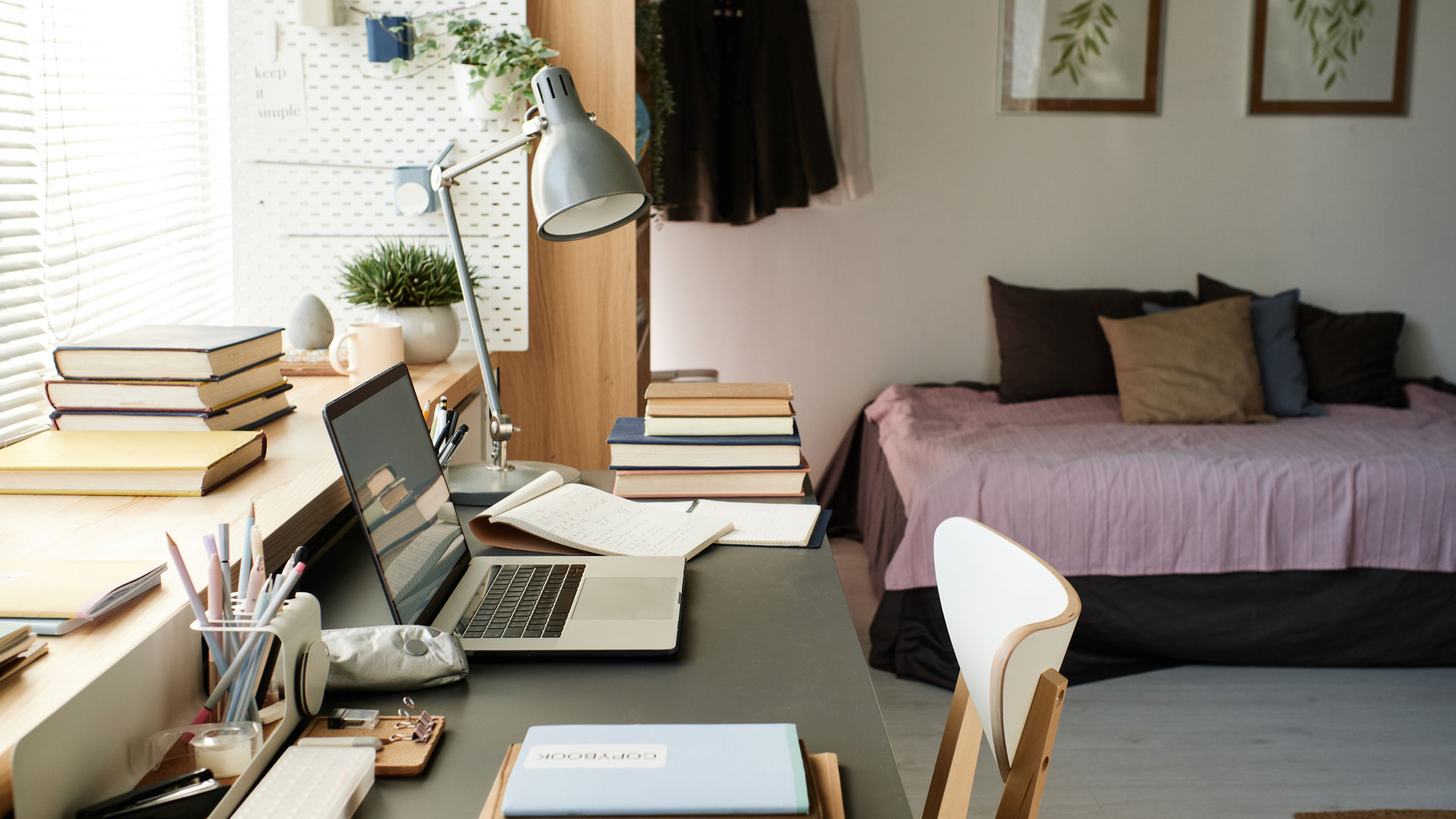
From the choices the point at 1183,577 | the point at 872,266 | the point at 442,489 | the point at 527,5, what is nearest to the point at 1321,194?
the point at 872,266

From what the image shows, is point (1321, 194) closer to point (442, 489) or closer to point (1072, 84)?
point (1072, 84)

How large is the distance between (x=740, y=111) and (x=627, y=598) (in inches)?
107

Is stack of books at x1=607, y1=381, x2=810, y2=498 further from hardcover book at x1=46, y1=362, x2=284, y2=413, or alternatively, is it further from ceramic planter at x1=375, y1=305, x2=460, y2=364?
ceramic planter at x1=375, y1=305, x2=460, y2=364

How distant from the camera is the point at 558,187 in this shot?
1.22 metres

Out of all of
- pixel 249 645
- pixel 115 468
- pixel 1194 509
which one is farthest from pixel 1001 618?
pixel 1194 509

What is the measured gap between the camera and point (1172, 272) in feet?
12.7

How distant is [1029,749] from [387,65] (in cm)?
183

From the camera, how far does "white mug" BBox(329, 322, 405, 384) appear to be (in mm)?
1854

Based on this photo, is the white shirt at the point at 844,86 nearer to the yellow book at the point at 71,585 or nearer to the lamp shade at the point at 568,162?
the lamp shade at the point at 568,162

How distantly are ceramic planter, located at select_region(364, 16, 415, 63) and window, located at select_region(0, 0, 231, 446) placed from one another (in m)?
0.38

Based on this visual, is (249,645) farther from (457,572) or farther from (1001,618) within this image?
(1001,618)

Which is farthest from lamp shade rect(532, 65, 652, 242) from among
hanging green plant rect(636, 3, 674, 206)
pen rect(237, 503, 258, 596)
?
hanging green plant rect(636, 3, 674, 206)

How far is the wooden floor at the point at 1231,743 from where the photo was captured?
2.10 meters

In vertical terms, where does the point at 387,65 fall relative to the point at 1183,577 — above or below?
above
